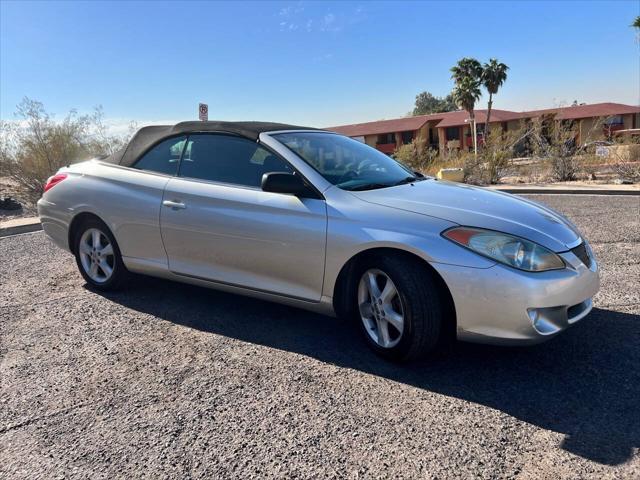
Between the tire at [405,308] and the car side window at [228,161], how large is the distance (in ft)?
3.42

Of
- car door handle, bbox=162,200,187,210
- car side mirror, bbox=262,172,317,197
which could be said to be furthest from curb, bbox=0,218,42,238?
car side mirror, bbox=262,172,317,197

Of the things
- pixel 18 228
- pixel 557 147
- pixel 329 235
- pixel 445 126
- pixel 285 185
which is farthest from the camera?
pixel 445 126

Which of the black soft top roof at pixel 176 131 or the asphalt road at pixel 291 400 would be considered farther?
the black soft top roof at pixel 176 131

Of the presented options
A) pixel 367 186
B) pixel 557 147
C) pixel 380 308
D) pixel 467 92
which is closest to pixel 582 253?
pixel 380 308

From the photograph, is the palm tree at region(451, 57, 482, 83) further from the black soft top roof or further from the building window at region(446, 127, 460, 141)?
the black soft top roof

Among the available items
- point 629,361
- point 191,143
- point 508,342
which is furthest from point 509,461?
point 191,143

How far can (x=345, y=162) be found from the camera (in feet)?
13.5

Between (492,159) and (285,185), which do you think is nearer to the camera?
(285,185)

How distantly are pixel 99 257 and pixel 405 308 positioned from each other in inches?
125

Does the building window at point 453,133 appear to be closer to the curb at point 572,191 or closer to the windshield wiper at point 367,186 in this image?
the curb at point 572,191

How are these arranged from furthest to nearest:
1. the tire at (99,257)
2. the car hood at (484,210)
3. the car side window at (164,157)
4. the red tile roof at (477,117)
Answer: the red tile roof at (477,117) → the tire at (99,257) → the car side window at (164,157) → the car hood at (484,210)

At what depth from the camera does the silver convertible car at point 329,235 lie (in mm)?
3023

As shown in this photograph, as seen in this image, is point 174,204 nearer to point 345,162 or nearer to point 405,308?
point 345,162

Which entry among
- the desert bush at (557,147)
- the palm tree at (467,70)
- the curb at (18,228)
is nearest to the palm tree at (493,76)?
the palm tree at (467,70)
